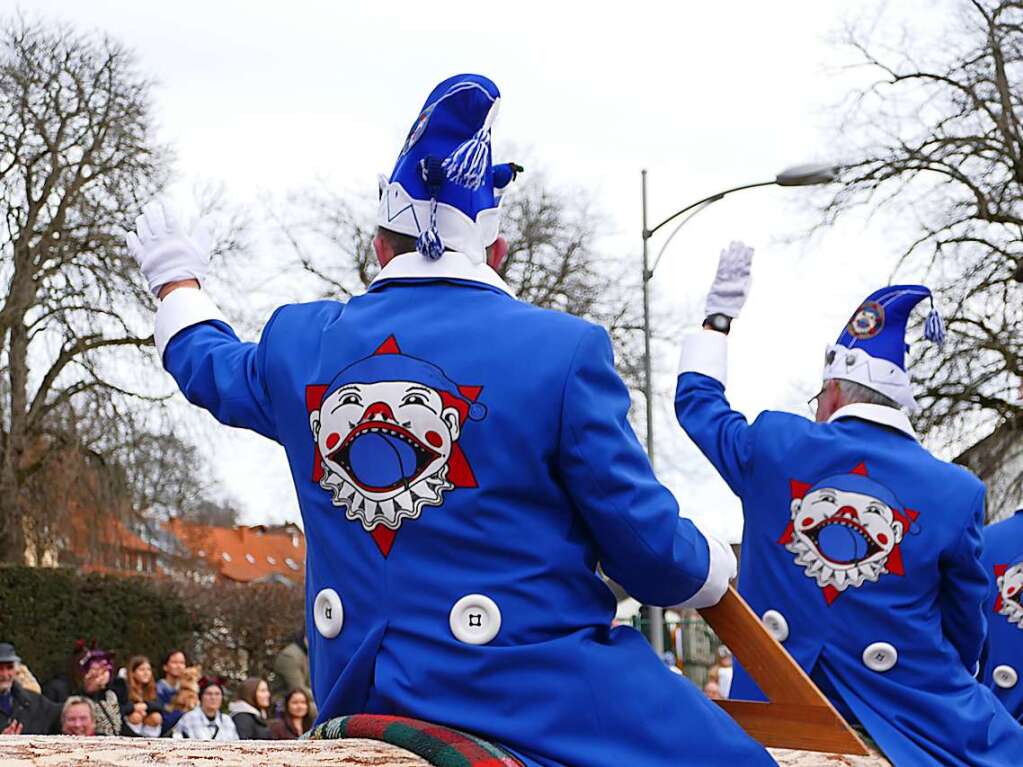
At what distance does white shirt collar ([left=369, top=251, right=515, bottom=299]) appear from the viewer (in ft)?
10.6

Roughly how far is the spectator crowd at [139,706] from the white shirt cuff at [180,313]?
660 cm

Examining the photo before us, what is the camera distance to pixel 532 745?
2865 mm

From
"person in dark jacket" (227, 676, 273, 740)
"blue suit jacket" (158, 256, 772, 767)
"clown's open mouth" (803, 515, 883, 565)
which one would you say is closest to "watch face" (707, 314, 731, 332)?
"clown's open mouth" (803, 515, 883, 565)

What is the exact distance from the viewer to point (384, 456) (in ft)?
9.89

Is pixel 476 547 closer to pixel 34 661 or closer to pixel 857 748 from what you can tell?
pixel 857 748

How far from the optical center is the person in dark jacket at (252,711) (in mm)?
11031

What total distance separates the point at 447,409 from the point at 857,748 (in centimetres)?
118

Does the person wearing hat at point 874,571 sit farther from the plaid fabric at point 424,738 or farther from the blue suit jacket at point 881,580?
the plaid fabric at point 424,738

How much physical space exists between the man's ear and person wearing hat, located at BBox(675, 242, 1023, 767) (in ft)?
6.40

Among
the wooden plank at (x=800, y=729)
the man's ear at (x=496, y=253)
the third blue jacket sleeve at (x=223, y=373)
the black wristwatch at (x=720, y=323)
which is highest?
the black wristwatch at (x=720, y=323)

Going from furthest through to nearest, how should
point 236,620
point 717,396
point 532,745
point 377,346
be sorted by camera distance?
point 236,620, point 717,396, point 377,346, point 532,745

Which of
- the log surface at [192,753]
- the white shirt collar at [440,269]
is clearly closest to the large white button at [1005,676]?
the white shirt collar at [440,269]

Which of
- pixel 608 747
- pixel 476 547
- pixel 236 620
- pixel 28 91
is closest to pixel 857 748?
pixel 608 747

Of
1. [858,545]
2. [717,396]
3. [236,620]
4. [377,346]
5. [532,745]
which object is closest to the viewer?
[532,745]
